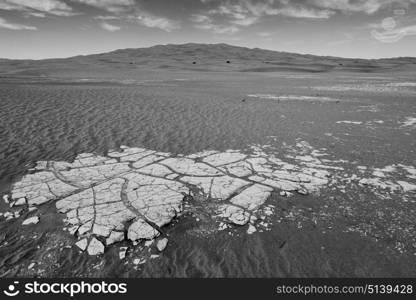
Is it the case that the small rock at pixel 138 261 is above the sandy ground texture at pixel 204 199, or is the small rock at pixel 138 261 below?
below

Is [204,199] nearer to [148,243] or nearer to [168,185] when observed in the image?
[168,185]

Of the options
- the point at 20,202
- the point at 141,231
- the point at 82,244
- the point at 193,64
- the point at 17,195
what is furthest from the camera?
the point at 193,64

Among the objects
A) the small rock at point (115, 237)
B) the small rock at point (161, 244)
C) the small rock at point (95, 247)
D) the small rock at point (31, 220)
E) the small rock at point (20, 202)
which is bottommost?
the small rock at point (161, 244)

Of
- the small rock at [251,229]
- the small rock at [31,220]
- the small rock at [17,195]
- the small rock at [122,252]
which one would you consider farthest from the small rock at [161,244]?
the small rock at [17,195]

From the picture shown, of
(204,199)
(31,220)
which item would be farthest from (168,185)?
(31,220)

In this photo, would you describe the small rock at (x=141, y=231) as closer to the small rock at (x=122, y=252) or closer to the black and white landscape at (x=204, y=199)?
the black and white landscape at (x=204, y=199)

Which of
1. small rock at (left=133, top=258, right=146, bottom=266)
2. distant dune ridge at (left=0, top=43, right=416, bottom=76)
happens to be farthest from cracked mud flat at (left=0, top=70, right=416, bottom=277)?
distant dune ridge at (left=0, top=43, right=416, bottom=76)
